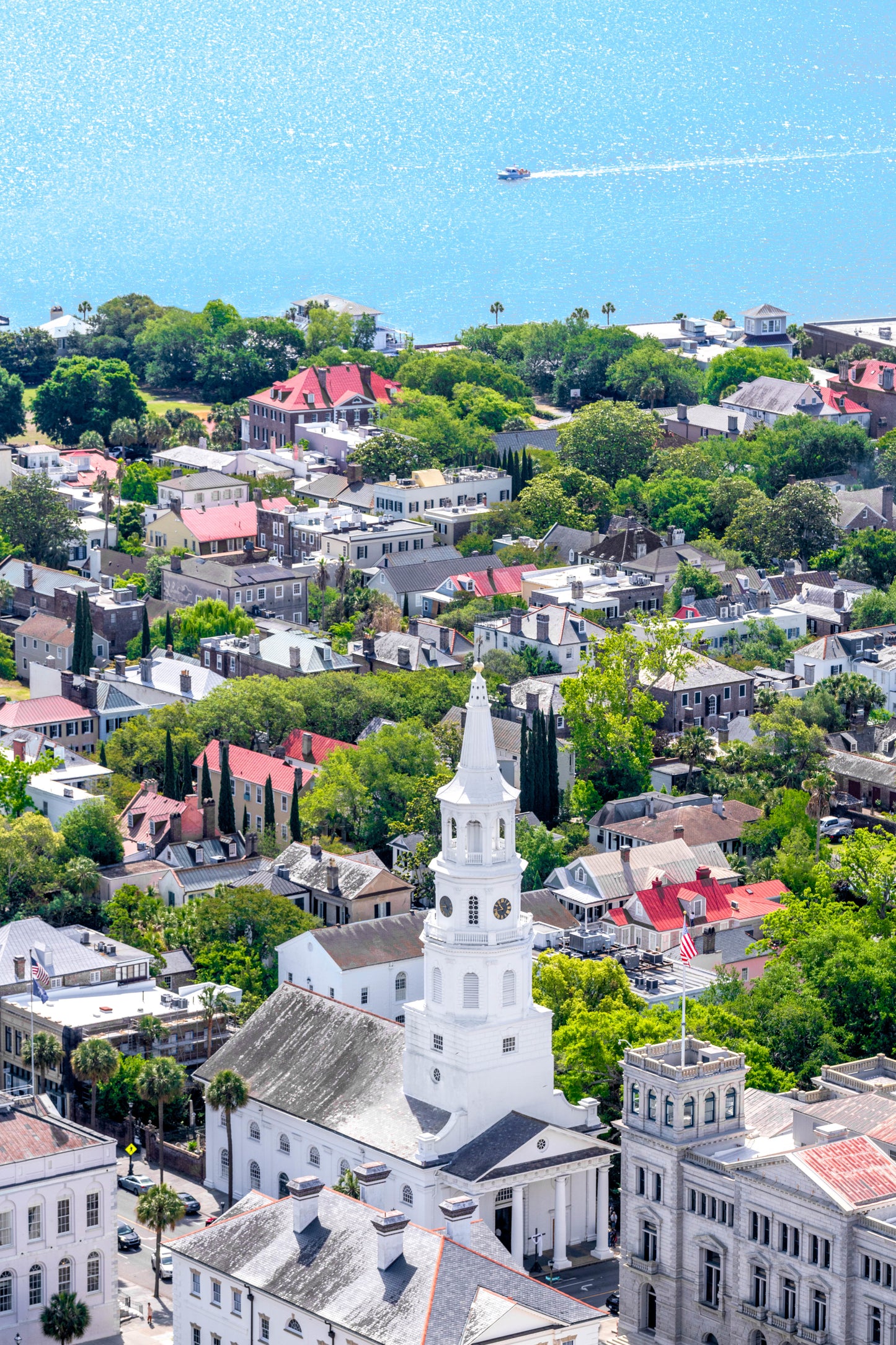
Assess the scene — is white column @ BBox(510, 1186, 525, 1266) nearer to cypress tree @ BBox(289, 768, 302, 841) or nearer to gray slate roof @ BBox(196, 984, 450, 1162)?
gray slate roof @ BBox(196, 984, 450, 1162)

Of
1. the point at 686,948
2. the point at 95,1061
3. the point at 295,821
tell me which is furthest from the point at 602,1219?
the point at 295,821

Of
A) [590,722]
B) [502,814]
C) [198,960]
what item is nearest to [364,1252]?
[502,814]

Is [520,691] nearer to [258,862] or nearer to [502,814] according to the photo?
[258,862]

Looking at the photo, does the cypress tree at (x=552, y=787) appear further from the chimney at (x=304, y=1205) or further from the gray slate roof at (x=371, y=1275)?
the chimney at (x=304, y=1205)

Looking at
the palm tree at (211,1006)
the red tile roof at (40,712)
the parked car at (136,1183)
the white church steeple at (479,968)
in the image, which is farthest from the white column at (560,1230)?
the red tile roof at (40,712)

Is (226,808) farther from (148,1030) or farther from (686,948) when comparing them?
(686,948)

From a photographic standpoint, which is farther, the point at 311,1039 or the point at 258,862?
the point at 258,862

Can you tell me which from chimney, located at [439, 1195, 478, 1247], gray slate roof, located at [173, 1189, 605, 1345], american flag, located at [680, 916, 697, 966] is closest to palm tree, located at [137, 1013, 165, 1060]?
american flag, located at [680, 916, 697, 966]
